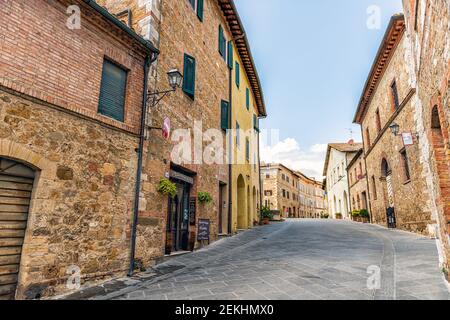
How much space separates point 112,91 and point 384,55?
13.2 metres

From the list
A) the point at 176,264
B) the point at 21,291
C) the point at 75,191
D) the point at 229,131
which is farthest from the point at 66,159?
the point at 229,131

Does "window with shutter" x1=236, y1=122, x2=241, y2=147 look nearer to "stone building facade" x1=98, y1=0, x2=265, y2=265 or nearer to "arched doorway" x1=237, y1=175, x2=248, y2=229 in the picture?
"stone building facade" x1=98, y1=0, x2=265, y2=265

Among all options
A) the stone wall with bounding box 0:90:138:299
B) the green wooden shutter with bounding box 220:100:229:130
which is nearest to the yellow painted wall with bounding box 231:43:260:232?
the green wooden shutter with bounding box 220:100:229:130

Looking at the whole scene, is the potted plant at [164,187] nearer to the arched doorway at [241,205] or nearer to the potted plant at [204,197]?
the potted plant at [204,197]

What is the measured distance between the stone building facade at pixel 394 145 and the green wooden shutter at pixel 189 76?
23.1ft

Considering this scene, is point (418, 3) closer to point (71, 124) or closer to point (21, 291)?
point (71, 124)

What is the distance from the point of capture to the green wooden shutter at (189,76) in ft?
29.6

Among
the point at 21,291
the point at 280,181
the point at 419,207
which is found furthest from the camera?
A: the point at 280,181

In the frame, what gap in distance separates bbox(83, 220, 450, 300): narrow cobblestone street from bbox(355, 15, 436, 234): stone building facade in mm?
3914

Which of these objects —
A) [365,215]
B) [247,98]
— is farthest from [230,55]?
[365,215]

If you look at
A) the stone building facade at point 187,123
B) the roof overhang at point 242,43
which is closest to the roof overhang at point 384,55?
the roof overhang at point 242,43

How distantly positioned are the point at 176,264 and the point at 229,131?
7.70m

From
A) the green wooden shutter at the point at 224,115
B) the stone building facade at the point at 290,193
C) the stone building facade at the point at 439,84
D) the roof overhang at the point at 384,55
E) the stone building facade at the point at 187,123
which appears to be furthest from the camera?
the stone building facade at the point at 290,193

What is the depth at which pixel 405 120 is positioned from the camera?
11.9 meters
